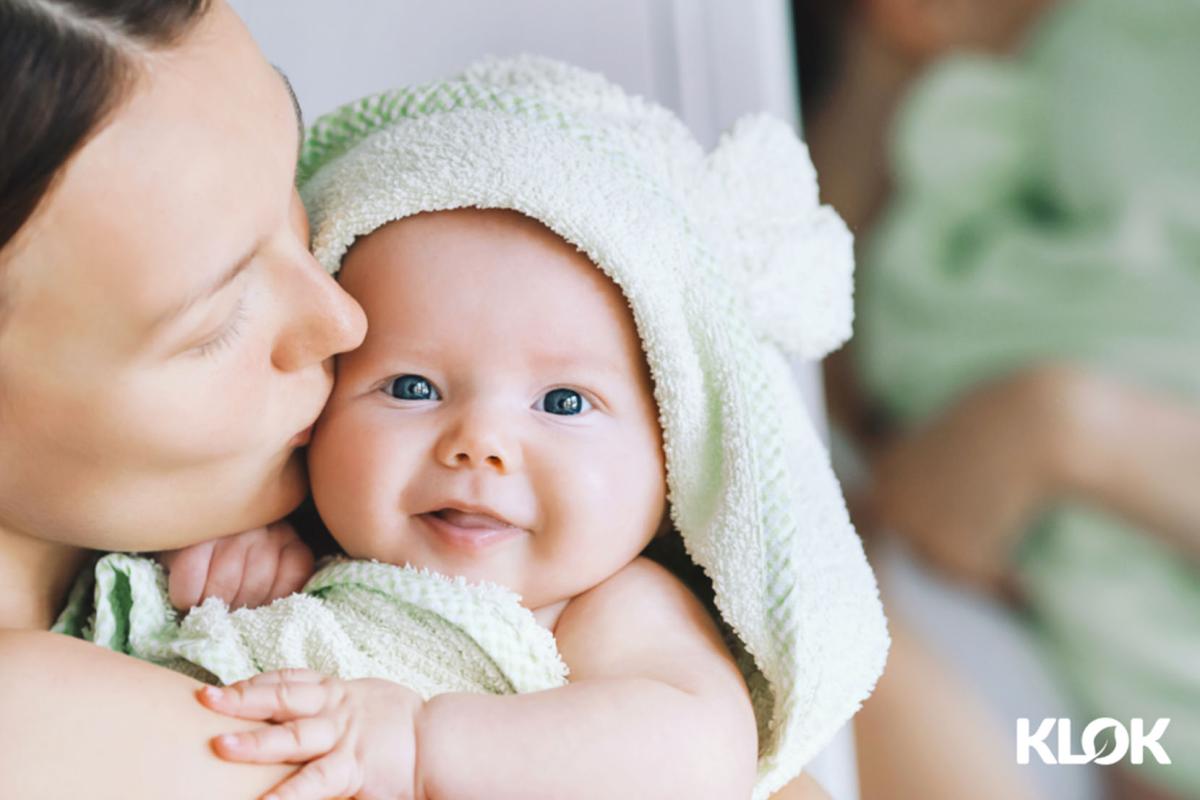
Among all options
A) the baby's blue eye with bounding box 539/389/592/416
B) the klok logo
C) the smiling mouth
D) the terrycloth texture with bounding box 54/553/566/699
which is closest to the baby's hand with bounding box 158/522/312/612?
the terrycloth texture with bounding box 54/553/566/699

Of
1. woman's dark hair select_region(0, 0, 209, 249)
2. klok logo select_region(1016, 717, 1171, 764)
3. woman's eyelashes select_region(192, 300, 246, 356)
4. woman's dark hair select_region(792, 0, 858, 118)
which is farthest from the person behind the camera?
woman's dark hair select_region(792, 0, 858, 118)

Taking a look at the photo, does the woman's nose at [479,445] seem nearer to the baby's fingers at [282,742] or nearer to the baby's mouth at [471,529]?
the baby's mouth at [471,529]

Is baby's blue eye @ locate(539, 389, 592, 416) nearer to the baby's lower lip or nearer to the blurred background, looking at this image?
A: the baby's lower lip

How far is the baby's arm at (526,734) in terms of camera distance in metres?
0.69

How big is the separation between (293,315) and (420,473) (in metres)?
0.15

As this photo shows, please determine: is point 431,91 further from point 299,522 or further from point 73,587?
point 73,587

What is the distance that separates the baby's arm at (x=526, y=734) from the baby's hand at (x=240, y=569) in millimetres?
182

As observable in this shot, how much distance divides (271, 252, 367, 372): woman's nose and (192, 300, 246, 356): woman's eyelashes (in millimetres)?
32

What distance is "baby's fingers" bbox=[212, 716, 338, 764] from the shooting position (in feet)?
2.15

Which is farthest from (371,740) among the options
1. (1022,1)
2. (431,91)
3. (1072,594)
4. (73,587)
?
(1022,1)

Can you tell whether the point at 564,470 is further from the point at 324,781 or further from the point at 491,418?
the point at 324,781

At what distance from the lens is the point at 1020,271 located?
2.01m

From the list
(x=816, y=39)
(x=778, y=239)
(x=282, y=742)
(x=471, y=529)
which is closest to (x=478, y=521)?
(x=471, y=529)

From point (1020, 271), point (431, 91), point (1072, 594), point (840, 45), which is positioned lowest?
point (1072, 594)
